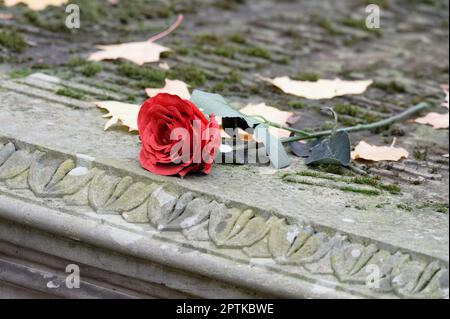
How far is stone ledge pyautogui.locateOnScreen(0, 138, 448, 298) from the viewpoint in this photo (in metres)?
1.82

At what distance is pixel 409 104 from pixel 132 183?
136 cm

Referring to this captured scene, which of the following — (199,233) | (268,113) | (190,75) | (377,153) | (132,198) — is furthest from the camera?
(190,75)

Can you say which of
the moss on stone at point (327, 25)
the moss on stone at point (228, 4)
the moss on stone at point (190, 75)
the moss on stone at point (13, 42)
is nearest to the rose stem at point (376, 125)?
the moss on stone at point (190, 75)

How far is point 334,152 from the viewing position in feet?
7.75

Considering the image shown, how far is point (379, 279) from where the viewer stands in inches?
71.7

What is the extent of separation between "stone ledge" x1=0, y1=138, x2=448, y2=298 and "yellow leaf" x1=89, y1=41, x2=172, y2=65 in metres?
1.04

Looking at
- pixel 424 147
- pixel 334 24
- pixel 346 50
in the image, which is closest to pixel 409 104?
pixel 424 147

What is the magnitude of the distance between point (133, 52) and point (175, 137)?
4.03 feet

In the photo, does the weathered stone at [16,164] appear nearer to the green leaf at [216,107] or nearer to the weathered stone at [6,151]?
the weathered stone at [6,151]

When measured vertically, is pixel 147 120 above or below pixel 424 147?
above

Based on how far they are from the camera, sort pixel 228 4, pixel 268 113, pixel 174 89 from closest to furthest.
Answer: pixel 268 113, pixel 174 89, pixel 228 4

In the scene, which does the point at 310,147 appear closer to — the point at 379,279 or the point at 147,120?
the point at 147,120

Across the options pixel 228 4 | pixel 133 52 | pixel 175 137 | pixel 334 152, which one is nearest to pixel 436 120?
pixel 334 152

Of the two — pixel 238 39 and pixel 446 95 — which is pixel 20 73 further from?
pixel 446 95
